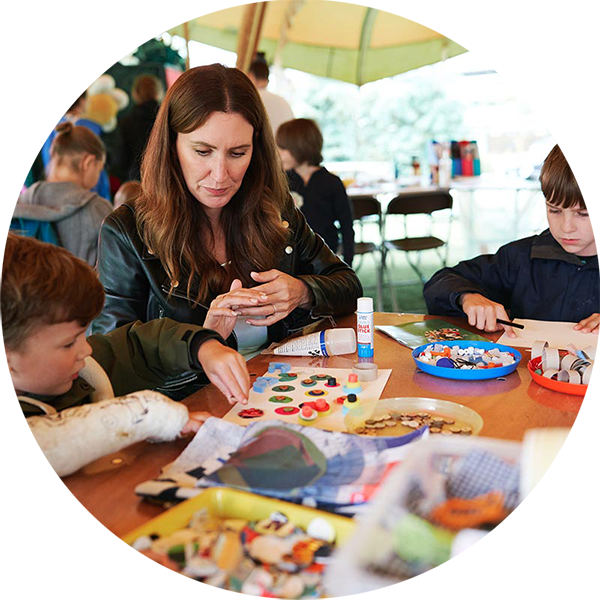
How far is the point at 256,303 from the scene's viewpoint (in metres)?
1.49

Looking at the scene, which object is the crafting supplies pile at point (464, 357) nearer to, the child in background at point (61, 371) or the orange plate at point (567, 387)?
the orange plate at point (567, 387)

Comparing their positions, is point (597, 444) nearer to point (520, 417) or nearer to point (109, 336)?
point (520, 417)

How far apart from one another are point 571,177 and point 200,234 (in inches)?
35.2

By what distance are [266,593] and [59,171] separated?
9.43 ft

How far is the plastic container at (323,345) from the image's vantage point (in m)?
1.57

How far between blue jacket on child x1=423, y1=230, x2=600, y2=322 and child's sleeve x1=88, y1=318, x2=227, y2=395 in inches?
28.5

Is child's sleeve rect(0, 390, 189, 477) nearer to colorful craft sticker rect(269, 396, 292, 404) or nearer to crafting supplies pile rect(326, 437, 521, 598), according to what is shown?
colorful craft sticker rect(269, 396, 292, 404)

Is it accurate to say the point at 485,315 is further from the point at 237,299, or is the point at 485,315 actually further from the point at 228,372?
the point at 228,372

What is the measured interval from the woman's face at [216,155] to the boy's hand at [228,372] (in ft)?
1.62

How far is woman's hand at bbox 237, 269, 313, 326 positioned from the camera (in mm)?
1578

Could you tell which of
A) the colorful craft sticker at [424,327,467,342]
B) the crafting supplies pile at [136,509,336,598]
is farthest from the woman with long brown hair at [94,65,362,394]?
the crafting supplies pile at [136,509,336,598]

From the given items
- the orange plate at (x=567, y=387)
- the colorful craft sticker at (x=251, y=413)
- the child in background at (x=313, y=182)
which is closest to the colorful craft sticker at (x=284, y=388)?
the colorful craft sticker at (x=251, y=413)

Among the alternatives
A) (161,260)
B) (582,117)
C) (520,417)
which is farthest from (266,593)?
(582,117)

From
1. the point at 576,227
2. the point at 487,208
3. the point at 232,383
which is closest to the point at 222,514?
the point at 232,383
